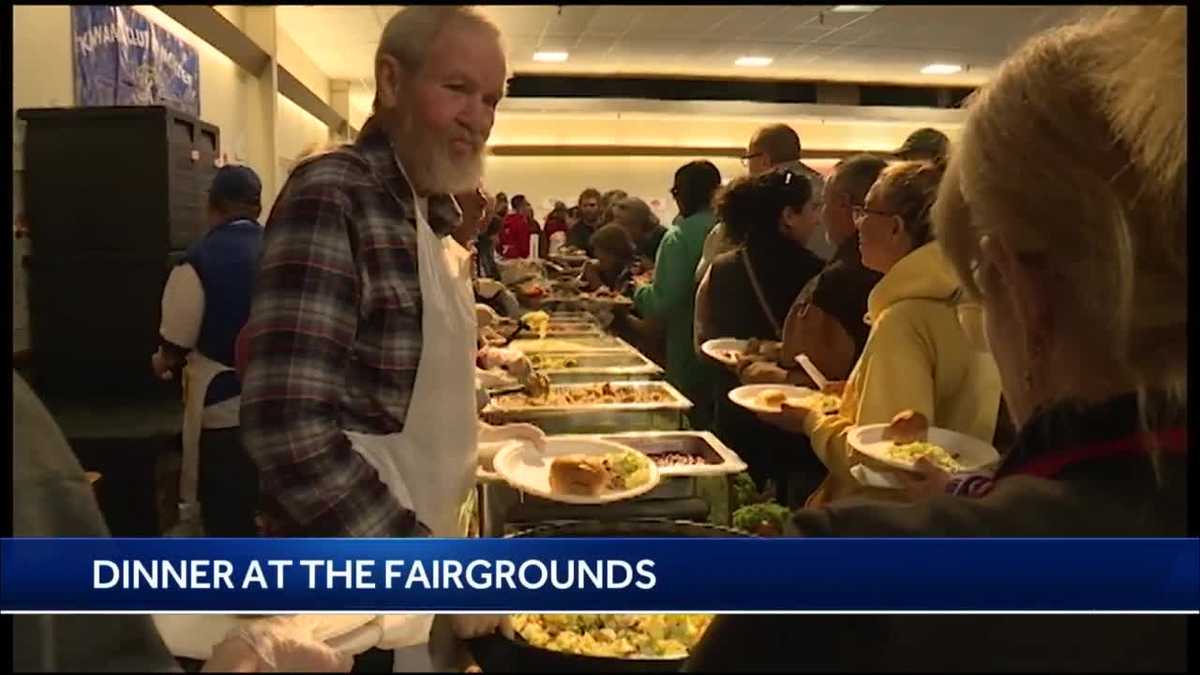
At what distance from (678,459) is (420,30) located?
959 mm

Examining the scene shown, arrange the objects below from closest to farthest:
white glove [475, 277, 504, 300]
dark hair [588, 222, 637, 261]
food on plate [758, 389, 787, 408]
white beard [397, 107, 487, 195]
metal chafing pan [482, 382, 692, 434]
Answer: white beard [397, 107, 487, 195]
food on plate [758, 389, 787, 408]
metal chafing pan [482, 382, 692, 434]
white glove [475, 277, 504, 300]
dark hair [588, 222, 637, 261]

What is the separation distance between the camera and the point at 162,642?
0.63m

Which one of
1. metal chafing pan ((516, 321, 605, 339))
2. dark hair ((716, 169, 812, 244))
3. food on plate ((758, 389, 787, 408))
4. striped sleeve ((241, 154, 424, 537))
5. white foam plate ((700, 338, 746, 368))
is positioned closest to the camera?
striped sleeve ((241, 154, 424, 537))

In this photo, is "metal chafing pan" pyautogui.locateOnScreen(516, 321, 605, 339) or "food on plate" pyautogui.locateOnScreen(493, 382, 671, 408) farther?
"metal chafing pan" pyautogui.locateOnScreen(516, 321, 605, 339)

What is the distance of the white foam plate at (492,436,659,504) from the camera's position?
1.38 metres

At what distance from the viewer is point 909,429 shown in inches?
52.2

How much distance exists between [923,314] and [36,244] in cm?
216

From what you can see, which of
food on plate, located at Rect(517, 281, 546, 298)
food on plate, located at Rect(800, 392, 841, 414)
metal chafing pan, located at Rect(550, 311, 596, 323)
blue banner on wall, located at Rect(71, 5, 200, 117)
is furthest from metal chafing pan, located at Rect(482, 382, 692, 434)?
food on plate, located at Rect(517, 281, 546, 298)

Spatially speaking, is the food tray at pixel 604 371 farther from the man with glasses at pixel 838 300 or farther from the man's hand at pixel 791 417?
the man's hand at pixel 791 417

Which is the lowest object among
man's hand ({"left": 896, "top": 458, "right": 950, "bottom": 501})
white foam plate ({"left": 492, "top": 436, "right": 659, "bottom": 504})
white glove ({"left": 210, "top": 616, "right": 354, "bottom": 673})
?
white foam plate ({"left": 492, "top": 436, "right": 659, "bottom": 504})

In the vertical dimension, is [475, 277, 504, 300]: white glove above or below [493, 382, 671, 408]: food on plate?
above

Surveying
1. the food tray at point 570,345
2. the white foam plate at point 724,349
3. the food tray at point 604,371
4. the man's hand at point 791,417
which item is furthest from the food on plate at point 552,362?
the man's hand at point 791,417

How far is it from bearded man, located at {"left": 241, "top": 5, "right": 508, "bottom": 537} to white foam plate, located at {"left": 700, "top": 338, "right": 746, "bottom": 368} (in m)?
1.25

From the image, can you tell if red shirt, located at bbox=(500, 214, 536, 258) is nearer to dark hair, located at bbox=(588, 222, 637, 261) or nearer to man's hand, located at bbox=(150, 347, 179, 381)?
dark hair, located at bbox=(588, 222, 637, 261)
